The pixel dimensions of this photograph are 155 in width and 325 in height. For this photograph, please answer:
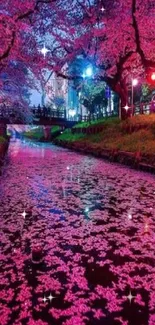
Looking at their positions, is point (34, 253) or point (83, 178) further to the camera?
point (83, 178)

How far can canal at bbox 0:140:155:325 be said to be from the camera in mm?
4234

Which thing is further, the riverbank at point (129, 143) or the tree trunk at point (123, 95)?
the tree trunk at point (123, 95)

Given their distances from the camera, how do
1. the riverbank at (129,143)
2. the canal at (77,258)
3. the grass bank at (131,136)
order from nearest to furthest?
the canal at (77,258) → the riverbank at (129,143) → the grass bank at (131,136)

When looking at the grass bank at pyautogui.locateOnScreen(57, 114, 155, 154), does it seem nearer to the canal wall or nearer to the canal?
the canal wall

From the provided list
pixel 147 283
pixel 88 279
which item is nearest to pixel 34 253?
pixel 88 279

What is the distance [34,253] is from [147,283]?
6.13ft

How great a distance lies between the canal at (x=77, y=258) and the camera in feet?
13.9

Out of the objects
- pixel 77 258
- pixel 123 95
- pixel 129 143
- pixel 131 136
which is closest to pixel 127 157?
pixel 129 143

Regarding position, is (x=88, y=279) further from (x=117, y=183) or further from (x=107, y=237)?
(x=117, y=183)

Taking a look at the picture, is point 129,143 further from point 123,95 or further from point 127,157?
point 123,95

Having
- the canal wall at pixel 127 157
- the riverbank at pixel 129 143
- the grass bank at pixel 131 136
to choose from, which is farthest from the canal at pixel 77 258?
the grass bank at pixel 131 136

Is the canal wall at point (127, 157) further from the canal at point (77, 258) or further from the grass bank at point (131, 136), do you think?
the canal at point (77, 258)

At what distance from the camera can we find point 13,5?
41.8ft

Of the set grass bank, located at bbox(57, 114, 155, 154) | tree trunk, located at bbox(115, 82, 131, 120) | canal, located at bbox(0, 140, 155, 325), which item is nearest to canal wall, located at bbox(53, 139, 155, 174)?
grass bank, located at bbox(57, 114, 155, 154)
